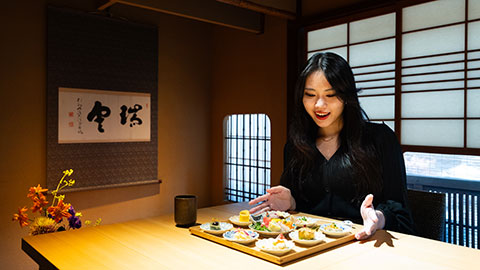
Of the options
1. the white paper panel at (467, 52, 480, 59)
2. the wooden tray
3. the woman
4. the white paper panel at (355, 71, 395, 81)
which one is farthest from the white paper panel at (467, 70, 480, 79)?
the wooden tray

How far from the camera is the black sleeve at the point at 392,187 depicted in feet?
5.46

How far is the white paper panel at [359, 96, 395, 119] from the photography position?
3.17 metres

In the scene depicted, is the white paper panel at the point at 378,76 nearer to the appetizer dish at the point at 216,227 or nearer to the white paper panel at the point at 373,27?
the white paper panel at the point at 373,27

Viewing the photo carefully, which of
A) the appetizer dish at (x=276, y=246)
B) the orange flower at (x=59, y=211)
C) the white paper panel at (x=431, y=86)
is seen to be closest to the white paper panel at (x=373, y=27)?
the white paper panel at (x=431, y=86)

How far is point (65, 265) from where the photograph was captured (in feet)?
3.71

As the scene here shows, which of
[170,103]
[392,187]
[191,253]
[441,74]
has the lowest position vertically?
[191,253]

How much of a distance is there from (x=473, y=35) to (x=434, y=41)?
26cm

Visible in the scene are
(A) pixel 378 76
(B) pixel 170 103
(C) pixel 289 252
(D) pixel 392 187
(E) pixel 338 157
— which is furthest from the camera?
(B) pixel 170 103

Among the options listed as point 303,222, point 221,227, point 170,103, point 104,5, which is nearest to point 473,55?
point 303,222

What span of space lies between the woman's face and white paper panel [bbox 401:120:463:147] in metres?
1.43

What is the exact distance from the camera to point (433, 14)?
9.52ft

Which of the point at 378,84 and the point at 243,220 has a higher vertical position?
the point at 378,84

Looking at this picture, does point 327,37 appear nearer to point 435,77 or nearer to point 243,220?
point 435,77

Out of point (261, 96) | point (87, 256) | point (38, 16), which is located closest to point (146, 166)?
point (261, 96)
